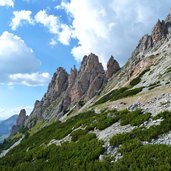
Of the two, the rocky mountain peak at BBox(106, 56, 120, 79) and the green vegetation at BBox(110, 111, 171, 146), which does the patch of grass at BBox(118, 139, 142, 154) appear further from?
the rocky mountain peak at BBox(106, 56, 120, 79)

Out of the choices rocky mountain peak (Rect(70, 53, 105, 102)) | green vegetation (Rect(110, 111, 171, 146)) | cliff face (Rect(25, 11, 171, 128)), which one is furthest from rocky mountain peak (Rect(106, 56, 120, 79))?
green vegetation (Rect(110, 111, 171, 146))

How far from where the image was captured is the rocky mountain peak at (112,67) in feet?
526

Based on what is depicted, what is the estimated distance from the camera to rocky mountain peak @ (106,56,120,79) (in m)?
160

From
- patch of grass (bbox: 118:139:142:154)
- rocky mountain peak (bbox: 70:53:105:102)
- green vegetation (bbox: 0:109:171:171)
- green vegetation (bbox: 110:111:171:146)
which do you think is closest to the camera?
green vegetation (bbox: 0:109:171:171)

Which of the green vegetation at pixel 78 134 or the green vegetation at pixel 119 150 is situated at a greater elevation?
the green vegetation at pixel 78 134

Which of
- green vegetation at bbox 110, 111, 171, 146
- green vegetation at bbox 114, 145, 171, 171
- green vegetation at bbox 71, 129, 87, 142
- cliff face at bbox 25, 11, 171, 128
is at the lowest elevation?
green vegetation at bbox 114, 145, 171, 171

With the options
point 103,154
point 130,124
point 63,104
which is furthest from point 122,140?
point 63,104

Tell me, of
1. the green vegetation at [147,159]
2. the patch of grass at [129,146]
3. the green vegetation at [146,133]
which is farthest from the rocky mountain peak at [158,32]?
the green vegetation at [147,159]

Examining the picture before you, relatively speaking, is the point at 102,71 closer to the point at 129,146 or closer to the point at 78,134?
the point at 78,134

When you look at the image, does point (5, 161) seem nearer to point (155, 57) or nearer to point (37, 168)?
point (37, 168)

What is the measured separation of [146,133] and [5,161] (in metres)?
15.2

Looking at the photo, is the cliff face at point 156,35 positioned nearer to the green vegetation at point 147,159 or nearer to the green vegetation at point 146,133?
the green vegetation at point 146,133

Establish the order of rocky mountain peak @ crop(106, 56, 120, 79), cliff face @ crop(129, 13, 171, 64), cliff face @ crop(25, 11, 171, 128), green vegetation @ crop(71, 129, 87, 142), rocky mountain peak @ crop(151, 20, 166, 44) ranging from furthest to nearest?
rocky mountain peak @ crop(106, 56, 120, 79), rocky mountain peak @ crop(151, 20, 166, 44), cliff face @ crop(129, 13, 171, 64), cliff face @ crop(25, 11, 171, 128), green vegetation @ crop(71, 129, 87, 142)

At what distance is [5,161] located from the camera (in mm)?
29234
